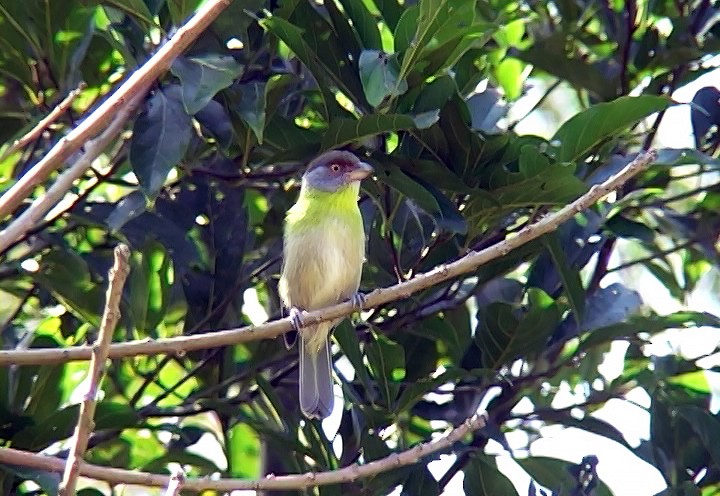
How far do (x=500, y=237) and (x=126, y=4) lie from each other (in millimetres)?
1406

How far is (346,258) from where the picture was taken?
4.44 metres

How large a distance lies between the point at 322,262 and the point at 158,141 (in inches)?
45.5

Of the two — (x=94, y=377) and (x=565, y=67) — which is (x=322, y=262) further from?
(x=94, y=377)

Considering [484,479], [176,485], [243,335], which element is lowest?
[176,485]

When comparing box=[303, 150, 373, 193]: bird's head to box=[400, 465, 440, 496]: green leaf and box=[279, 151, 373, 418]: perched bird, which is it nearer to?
box=[279, 151, 373, 418]: perched bird

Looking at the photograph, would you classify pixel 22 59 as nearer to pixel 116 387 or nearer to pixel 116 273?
pixel 116 387

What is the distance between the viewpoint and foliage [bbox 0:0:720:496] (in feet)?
11.9

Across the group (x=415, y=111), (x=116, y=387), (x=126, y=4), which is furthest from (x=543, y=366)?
(x=126, y=4)

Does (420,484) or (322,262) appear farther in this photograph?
(322,262)

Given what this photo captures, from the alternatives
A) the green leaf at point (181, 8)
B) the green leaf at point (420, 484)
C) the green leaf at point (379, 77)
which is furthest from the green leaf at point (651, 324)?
the green leaf at point (181, 8)

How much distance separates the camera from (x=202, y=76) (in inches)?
135

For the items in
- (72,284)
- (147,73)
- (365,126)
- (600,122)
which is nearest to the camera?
(147,73)

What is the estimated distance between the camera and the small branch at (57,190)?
2902 mm

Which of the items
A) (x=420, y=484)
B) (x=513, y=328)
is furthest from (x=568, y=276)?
(x=420, y=484)
